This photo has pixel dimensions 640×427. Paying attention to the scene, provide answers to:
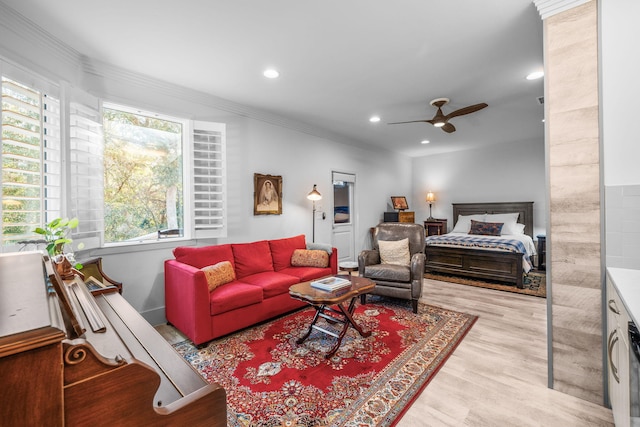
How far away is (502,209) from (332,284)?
541cm

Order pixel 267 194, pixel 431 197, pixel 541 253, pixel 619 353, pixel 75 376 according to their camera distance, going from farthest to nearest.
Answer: pixel 431 197
pixel 541 253
pixel 267 194
pixel 619 353
pixel 75 376

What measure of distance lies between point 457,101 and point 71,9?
13.3 ft

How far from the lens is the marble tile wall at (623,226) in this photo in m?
1.68

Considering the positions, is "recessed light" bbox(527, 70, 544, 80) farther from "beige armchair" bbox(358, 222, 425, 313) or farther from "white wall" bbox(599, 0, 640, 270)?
"beige armchair" bbox(358, 222, 425, 313)

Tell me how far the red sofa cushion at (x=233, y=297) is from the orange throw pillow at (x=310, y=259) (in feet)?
3.07

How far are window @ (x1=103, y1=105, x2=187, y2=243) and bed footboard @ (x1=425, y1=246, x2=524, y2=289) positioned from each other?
167 inches

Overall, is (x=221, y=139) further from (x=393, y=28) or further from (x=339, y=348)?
(x=339, y=348)

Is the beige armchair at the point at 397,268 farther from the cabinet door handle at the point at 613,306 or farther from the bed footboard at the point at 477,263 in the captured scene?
the cabinet door handle at the point at 613,306

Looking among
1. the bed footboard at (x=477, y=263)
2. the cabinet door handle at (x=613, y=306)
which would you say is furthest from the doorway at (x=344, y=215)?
the cabinet door handle at (x=613, y=306)

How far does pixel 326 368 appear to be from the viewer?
2.24 metres

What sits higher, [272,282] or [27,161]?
[27,161]

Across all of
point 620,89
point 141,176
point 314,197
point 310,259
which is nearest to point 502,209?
point 314,197

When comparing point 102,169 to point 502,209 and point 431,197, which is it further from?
point 502,209

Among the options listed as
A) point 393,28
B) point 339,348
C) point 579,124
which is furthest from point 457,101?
point 339,348
